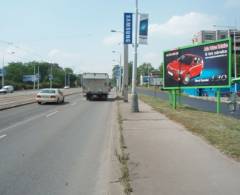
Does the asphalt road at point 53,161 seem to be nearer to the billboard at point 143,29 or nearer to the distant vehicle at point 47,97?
the billboard at point 143,29

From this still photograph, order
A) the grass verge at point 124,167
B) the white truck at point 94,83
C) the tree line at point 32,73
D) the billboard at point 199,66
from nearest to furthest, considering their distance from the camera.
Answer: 1. the grass verge at point 124,167
2. the billboard at point 199,66
3. the white truck at point 94,83
4. the tree line at point 32,73

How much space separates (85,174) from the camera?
788cm

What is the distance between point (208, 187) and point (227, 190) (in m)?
0.30

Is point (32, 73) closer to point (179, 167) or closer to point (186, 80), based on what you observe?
point (186, 80)

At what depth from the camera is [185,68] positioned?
26172 mm

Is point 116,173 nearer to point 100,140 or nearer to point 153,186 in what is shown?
point 153,186

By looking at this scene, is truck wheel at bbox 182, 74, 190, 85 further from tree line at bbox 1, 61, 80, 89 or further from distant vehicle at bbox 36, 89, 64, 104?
tree line at bbox 1, 61, 80, 89

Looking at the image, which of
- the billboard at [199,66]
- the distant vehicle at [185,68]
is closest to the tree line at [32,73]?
the billboard at [199,66]

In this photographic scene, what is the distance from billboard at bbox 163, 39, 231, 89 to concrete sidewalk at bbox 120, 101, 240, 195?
11.1 m

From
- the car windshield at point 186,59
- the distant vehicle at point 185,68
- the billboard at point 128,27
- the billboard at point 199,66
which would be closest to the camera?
the billboard at point 199,66

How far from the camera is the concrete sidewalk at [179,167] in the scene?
6332mm

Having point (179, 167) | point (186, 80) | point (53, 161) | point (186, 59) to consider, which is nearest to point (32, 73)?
point (186, 80)

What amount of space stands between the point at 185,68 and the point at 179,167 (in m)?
18.8

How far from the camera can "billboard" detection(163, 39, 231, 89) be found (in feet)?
73.8
